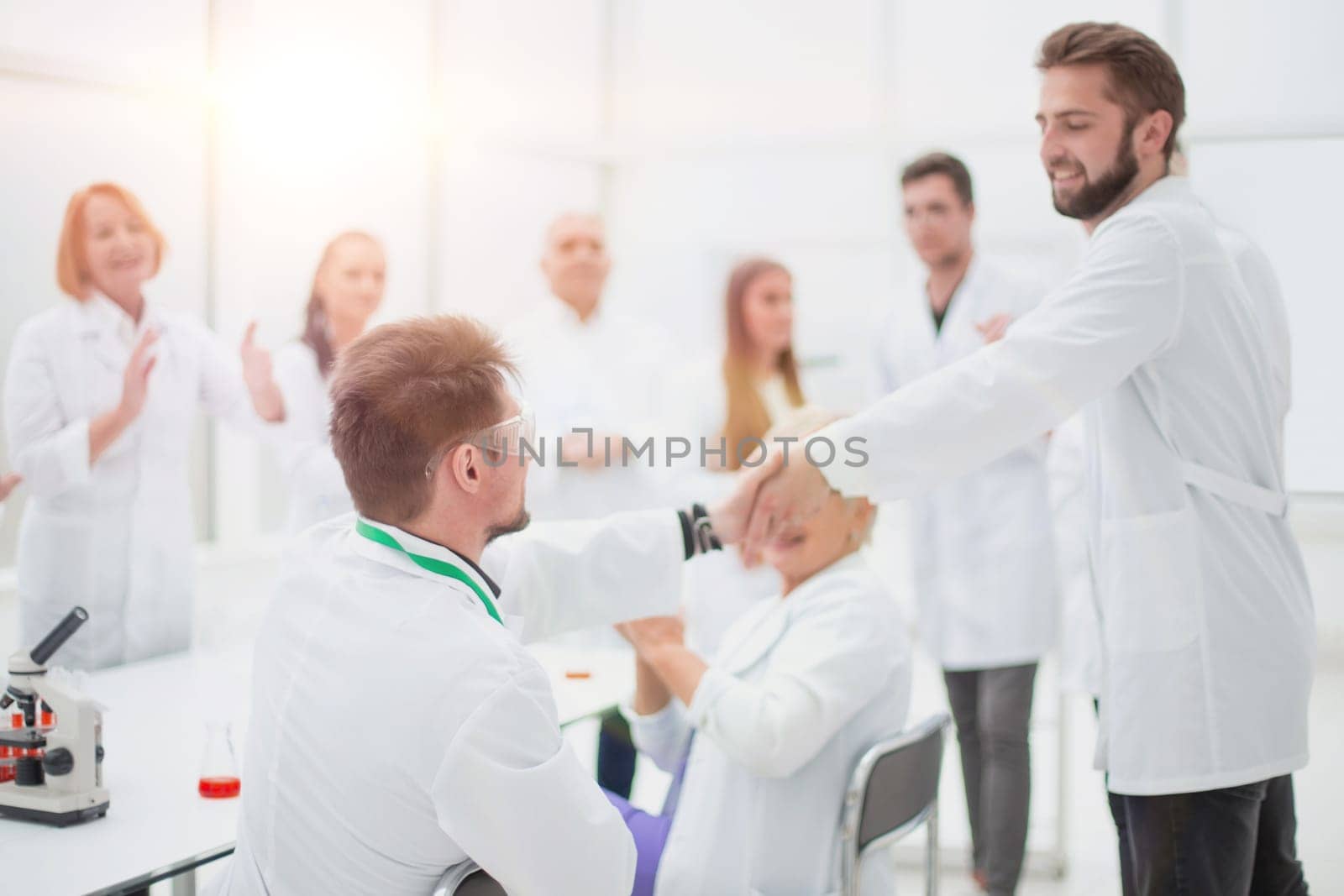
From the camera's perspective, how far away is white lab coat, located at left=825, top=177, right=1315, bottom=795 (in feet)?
4.91

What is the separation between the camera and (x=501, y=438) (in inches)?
49.1

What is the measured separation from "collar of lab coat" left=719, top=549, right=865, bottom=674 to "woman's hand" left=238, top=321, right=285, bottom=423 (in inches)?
59.8

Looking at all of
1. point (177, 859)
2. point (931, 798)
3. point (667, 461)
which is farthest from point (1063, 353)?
point (667, 461)

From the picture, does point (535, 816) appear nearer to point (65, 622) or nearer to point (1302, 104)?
point (65, 622)

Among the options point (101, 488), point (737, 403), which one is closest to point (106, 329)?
point (101, 488)

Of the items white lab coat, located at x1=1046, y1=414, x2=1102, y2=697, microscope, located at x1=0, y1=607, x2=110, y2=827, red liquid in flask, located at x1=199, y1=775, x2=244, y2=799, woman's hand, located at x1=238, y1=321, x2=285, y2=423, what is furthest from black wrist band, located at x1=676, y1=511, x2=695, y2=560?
woman's hand, located at x1=238, y1=321, x2=285, y2=423

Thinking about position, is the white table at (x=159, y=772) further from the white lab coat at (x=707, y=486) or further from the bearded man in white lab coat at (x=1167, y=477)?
the bearded man in white lab coat at (x=1167, y=477)

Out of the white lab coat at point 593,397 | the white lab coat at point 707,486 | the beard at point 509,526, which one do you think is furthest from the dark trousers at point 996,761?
the beard at point 509,526

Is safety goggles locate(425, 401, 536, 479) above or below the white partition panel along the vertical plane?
below

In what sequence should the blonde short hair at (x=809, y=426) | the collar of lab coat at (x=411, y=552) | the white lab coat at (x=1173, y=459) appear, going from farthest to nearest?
the blonde short hair at (x=809, y=426)
the white lab coat at (x=1173, y=459)
the collar of lab coat at (x=411, y=552)

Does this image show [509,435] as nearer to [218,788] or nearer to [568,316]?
[218,788]

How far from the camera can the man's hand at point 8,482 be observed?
219cm

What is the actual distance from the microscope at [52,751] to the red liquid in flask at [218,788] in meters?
0.11

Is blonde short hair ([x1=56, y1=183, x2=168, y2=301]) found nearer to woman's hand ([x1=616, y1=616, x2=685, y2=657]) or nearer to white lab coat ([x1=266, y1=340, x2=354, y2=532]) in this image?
white lab coat ([x1=266, y1=340, x2=354, y2=532])
